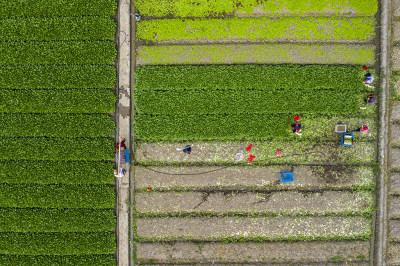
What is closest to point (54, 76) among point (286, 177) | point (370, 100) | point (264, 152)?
point (264, 152)

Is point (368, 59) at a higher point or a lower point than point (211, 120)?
higher

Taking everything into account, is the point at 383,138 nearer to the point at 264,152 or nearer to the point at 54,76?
the point at 264,152

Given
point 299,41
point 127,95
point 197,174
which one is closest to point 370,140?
point 299,41

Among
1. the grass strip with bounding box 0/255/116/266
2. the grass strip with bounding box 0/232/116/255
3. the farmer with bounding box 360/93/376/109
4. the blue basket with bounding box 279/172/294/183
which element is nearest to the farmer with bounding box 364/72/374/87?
the farmer with bounding box 360/93/376/109

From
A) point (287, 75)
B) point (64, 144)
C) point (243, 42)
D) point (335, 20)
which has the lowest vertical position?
point (64, 144)

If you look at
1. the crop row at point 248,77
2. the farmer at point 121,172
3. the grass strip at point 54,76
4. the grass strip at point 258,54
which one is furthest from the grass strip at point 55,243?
the grass strip at point 258,54

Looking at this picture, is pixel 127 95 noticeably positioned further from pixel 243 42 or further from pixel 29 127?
pixel 243 42

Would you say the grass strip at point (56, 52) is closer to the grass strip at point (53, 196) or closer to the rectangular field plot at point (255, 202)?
the grass strip at point (53, 196)
